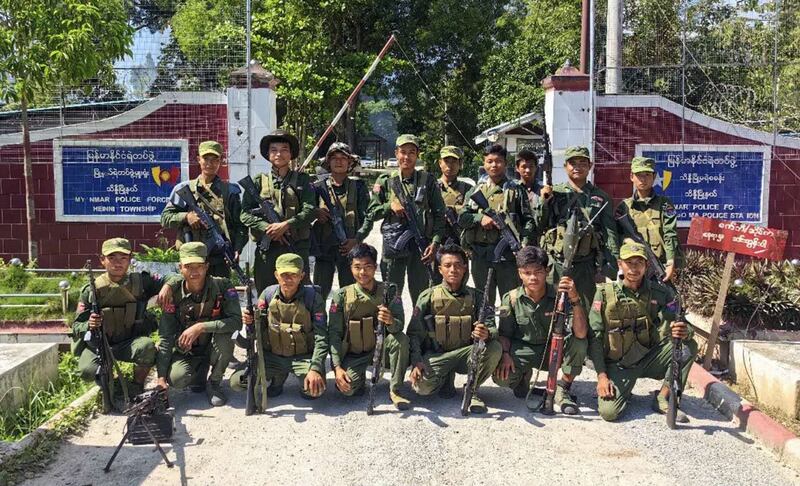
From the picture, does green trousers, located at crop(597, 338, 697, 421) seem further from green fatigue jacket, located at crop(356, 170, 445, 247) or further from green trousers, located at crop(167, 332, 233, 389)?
green trousers, located at crop(167, 332, 233, 389)

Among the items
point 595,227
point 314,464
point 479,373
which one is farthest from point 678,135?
point 314,464

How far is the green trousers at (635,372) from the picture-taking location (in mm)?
4684

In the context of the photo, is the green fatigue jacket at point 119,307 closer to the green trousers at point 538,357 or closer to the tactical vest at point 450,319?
the tactical vest at point 450,319

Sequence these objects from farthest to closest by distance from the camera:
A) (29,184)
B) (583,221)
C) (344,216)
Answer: (29,184) → (344,216) → (583,221)

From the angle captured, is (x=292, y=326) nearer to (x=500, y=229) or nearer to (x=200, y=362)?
(x=200, y=362)

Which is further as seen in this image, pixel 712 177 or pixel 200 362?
pixel 712 177

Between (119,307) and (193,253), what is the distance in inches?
27.9

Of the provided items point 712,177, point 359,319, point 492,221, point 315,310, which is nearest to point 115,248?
point 315,310

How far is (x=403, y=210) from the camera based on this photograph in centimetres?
564

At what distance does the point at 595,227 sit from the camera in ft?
18.4

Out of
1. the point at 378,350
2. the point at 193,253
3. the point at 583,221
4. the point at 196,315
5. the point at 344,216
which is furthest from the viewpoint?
the point at 344,216

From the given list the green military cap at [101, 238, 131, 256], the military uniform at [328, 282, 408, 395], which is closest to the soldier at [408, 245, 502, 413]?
the military uniform at [328, 282, 408, 395]

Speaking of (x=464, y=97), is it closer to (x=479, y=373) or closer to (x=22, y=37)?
(x=22, y=37)

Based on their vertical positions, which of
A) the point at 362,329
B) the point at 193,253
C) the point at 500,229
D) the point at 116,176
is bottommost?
the point at 362,329
